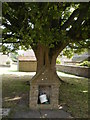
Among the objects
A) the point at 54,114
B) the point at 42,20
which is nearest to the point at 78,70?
the point at 42,20

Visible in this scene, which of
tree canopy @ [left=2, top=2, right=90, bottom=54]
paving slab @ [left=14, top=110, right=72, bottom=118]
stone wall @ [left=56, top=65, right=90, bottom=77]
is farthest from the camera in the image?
stone wall @ [left=56, top=65, right=90, bottom=77]

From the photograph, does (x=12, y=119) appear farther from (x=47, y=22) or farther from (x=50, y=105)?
(x=47, y=22)

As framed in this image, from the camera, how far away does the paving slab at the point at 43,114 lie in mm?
4905

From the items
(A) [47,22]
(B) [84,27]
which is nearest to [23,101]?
(A) [47,22]

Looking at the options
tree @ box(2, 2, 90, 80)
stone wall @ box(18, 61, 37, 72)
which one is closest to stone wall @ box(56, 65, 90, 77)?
stone wall @ box(18, 61, 37, 72)

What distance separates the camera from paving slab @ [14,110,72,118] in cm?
491

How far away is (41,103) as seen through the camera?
5.70 meters

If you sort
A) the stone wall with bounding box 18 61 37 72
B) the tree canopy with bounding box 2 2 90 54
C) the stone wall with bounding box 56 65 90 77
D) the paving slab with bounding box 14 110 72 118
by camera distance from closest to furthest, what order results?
the paving slab with bounding box 14 110 72 118, the tree canopy with bounding box 2 2 90 54, the stone wall with bounding box 56 65 90 77, the stone wall with bounding box 18 61 37 72

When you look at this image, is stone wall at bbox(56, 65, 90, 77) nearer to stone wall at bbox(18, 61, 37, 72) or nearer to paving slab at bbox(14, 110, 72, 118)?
stone wall at bbox(18, 61, 37, 72)

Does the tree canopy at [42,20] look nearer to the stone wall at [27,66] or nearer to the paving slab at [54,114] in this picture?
the paving slab at [54,114]

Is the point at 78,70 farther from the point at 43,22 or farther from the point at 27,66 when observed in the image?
the point at 43,22

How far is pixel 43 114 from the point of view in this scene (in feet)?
16.7

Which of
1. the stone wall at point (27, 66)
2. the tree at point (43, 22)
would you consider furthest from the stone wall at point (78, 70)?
the tree at point (43, 22)

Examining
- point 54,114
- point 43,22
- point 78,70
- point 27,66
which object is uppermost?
point 43,22
